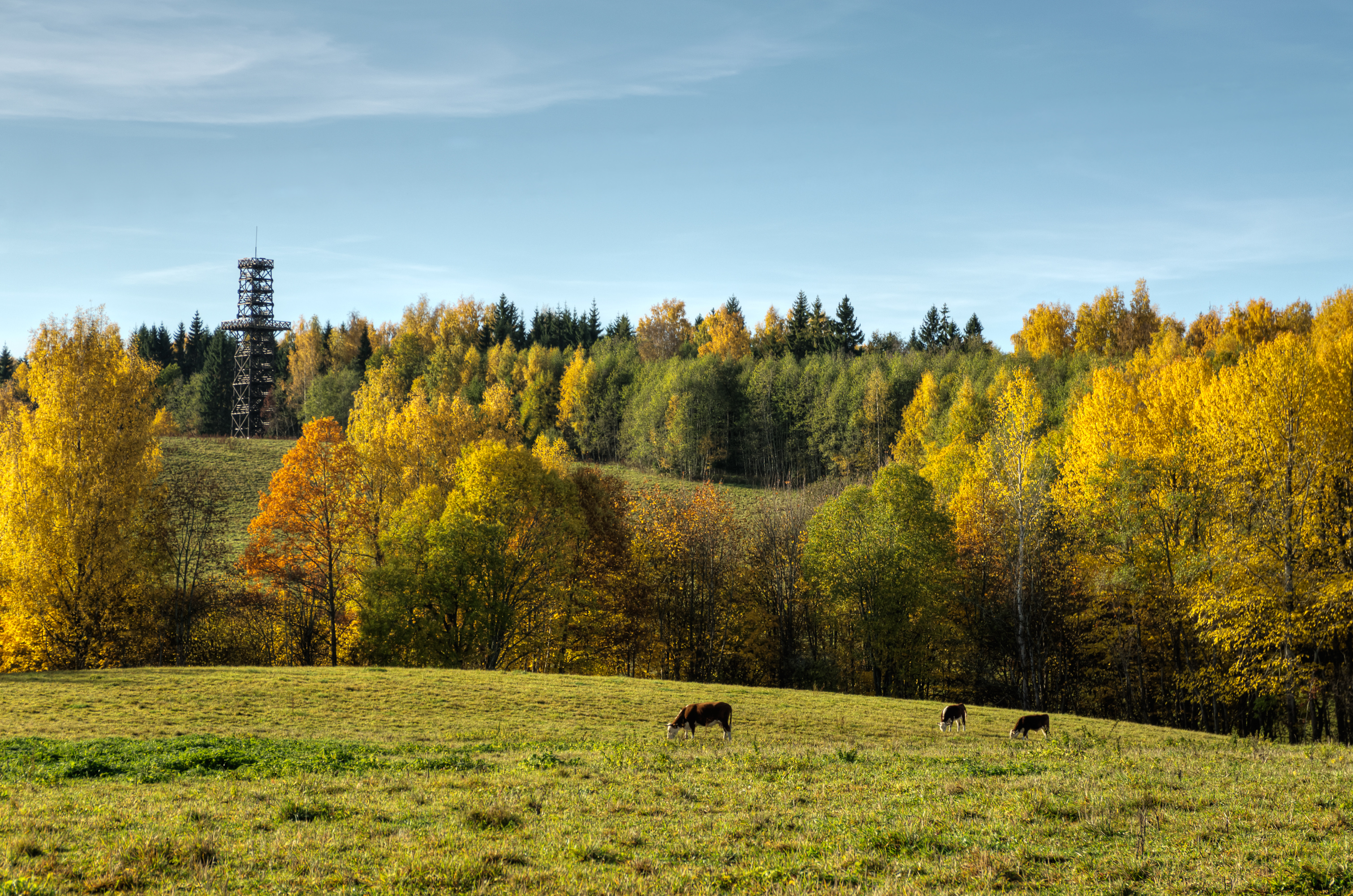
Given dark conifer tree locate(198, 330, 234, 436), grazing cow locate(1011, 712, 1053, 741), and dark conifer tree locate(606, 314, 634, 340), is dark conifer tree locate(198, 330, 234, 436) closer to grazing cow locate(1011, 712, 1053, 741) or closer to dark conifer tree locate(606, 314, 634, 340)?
dark conifer tree locate(606, 314, 634, 340)

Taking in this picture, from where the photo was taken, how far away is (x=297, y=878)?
28.9 feet

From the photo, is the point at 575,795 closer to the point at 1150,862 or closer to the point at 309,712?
the point at 1150,862

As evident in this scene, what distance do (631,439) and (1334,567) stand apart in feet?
298

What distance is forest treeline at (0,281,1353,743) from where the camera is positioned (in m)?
38.1

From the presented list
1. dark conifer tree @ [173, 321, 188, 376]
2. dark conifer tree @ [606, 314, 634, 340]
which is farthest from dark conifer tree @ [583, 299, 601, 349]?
dark conifer tree @ [173, 321, 188, 376]

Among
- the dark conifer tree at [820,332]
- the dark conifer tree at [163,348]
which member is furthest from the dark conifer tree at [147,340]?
the dark conifer tree at [820,332]

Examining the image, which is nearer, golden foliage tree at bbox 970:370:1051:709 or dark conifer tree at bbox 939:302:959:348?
golden foliage tree at bbox 970:370:1051:709

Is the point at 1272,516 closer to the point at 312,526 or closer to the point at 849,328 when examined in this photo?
the point at 312,526

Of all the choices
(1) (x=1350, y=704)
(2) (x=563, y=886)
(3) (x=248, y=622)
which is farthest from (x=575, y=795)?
(3) (x=248, y=622)

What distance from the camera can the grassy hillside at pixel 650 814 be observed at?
885cm

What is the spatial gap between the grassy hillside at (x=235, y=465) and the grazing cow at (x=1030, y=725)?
65.7 meters

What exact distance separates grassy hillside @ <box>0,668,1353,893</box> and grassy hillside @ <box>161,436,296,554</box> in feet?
202

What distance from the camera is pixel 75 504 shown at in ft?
131

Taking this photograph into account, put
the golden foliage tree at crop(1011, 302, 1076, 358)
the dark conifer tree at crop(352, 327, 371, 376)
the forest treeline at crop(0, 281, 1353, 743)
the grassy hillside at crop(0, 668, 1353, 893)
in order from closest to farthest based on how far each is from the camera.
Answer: the grassy hillside at crop(0, 668, 1353, 893)
the forest treeline at crop(0, 281, 1353, 743)
the golden foliage tree at crop(1011, 302, 1076, 358)
the dark conifer tree at crop(352, 327, 371, 376)
